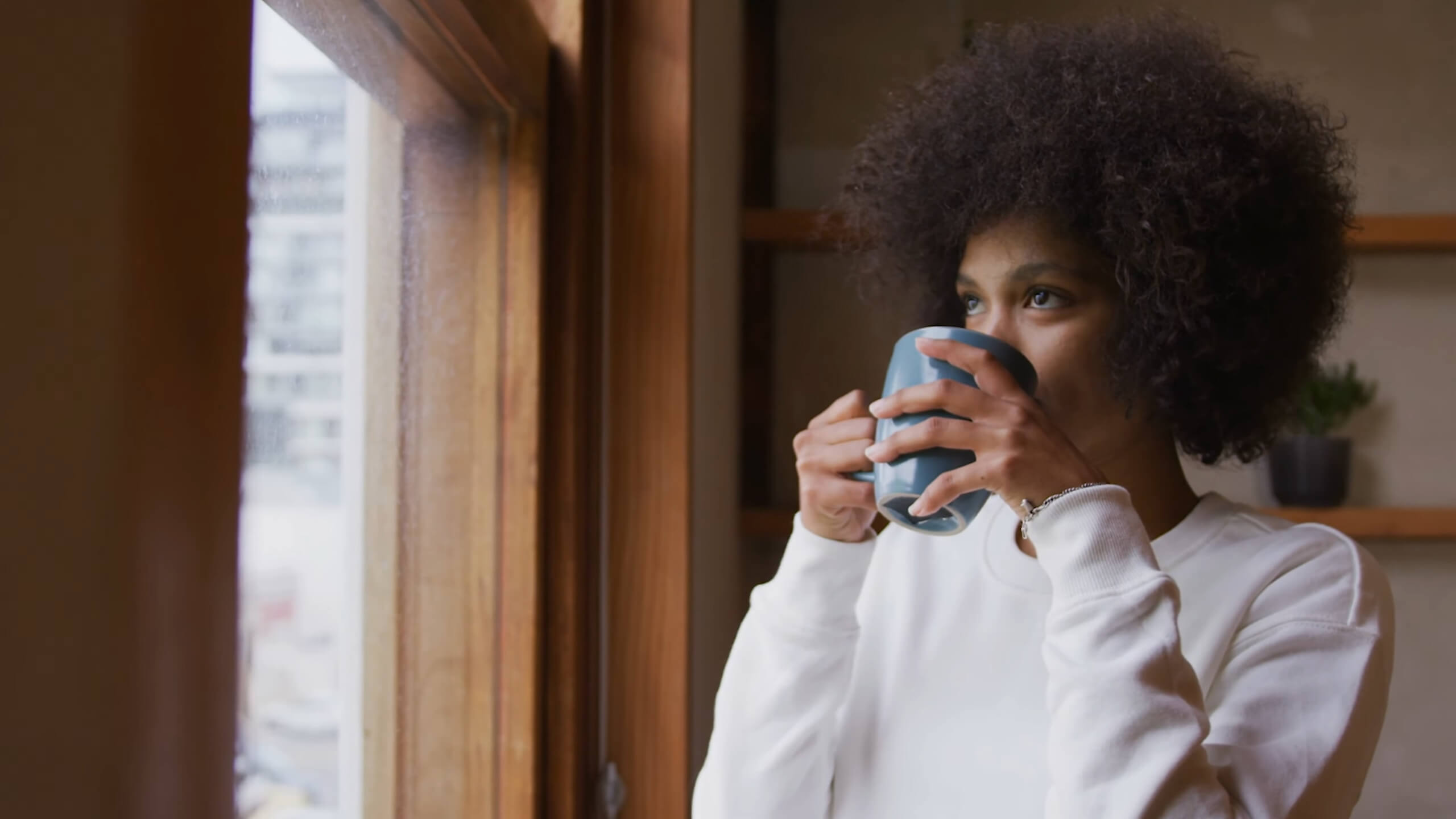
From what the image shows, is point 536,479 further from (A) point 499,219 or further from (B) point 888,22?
(B) point 888,22

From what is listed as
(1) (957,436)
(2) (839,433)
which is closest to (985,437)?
(1) (957,436)

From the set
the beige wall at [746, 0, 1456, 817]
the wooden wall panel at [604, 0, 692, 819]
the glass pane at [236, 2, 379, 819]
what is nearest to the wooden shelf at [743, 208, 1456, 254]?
the beige wall at [746, 0, 1456, 817]

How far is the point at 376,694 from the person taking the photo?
78 centimetres

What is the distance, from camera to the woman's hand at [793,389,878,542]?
0.84 m

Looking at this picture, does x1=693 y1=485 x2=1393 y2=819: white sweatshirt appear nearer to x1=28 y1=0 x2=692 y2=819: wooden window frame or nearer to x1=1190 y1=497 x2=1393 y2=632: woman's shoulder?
x1=1190 y1=497 x2=1393 y2=632: woman's shoulder

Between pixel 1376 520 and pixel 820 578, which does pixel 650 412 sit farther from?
pixel 1376 520

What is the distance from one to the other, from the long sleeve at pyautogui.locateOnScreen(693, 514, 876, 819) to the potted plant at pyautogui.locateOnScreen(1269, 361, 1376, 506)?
1056 millimetres

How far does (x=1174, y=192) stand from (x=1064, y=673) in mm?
428

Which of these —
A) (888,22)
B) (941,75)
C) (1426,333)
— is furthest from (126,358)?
(1426,333)

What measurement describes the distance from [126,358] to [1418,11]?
212 centimetres

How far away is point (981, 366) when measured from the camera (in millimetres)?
744

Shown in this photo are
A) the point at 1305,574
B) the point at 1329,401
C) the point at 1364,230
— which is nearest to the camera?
the point at 1305,574

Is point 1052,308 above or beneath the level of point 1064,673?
above

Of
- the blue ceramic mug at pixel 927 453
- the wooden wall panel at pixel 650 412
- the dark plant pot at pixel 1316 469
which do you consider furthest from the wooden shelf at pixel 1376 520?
the blue ceramic mug at pixel 927 453
